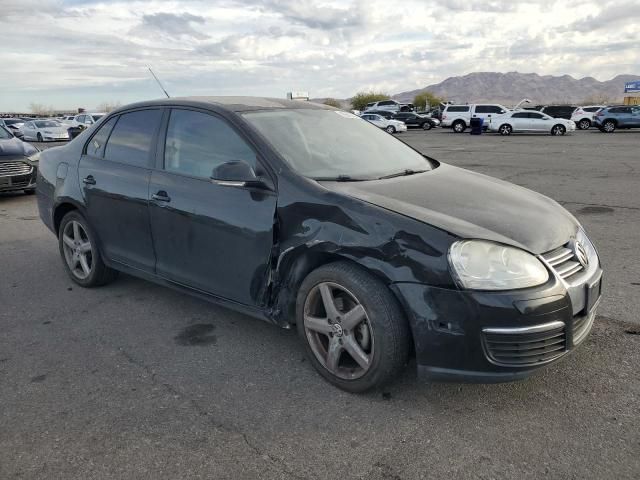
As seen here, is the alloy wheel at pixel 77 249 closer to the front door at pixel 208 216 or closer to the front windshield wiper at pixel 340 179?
the front door at pixel 208 216

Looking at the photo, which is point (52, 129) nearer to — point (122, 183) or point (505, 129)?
point (505, 129)

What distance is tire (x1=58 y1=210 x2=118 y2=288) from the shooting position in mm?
4688

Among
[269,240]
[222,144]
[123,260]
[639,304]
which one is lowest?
[639,304]

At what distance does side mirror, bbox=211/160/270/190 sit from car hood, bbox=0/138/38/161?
7.91m

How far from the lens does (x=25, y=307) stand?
14.8 ft

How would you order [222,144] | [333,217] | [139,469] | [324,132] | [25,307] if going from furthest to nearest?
1. [25,307]
2. [324,132]
3. [222,144]
4. [333,217]
5. [139,469]

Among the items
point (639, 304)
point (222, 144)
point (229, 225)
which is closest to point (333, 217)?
point (229, 225)

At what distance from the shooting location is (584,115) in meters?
35.9

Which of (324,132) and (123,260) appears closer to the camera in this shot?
(324,132)

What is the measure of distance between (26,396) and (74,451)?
2.36ft

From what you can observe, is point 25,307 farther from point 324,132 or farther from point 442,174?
point 442,174

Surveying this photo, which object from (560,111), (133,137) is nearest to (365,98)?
(560,111)

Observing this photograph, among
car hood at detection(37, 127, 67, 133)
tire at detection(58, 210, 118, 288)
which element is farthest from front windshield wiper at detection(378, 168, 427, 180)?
car hood at detection(37, 127, 67, 133)

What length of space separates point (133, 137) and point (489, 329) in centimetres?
307
